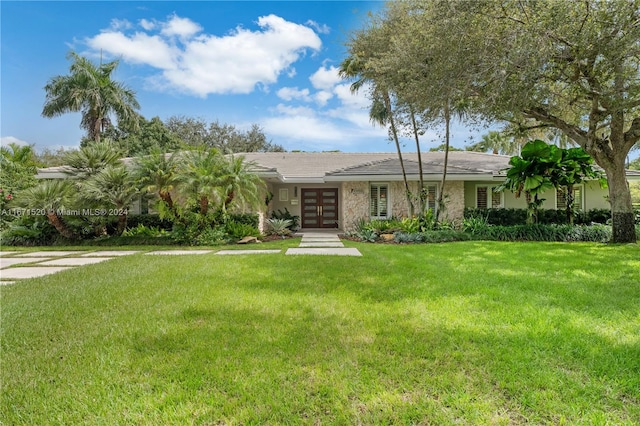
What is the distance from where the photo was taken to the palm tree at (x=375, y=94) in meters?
12.3

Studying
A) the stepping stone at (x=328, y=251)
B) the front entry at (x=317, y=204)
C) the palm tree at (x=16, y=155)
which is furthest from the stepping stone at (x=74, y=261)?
the palm tree at (x=16, y=155)

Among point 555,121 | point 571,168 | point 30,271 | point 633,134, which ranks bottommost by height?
point 30,271

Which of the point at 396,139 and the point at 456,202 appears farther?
the point at 456,202

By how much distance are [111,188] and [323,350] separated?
1142 cm

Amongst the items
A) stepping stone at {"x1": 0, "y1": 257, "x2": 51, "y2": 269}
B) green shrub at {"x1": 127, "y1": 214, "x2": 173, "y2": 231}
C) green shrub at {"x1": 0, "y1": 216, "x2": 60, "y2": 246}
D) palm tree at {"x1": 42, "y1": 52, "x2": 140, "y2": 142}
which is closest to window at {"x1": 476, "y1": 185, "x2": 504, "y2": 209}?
green shrub at {"x1": 127, "y1": 214, "x2": 173, "y2": 231}

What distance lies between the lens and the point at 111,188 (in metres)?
11.5

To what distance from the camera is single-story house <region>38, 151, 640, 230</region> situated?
14.4 m

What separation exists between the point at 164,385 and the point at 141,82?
23168mm

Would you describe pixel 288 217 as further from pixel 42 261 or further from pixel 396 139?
pixel 42 261

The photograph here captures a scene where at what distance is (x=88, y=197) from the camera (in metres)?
11.1

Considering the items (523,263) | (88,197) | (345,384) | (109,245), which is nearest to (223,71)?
(88,197)

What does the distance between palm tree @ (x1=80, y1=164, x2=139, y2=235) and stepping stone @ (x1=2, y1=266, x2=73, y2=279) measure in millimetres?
3840

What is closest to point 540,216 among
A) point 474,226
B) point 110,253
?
point 474,226

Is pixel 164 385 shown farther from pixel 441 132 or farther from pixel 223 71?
pixel 223 71
